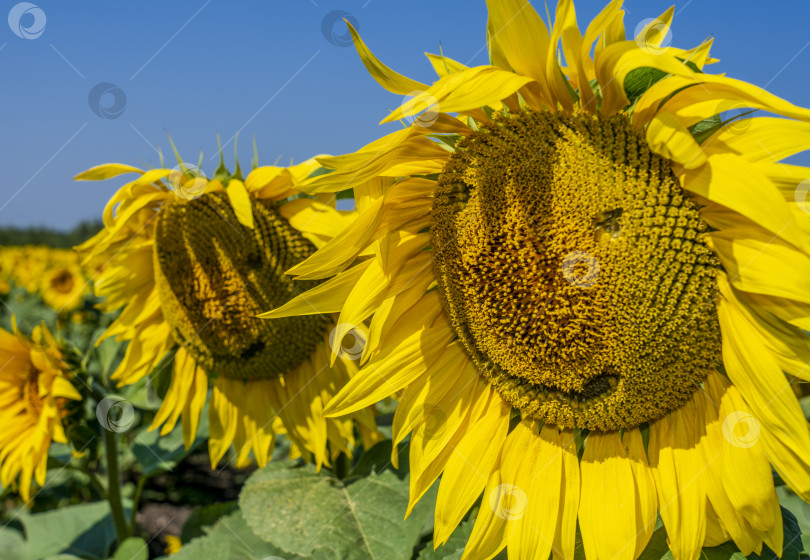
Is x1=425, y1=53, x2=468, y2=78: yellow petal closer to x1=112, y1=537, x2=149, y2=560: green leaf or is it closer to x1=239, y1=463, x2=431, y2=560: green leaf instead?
x1=239, y1=463, x2=431, y2=560: green leaf

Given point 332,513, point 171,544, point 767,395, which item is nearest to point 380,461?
point 332,513

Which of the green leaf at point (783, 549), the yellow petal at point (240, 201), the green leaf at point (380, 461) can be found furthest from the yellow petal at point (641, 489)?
the yellow petal at point (240, 201)

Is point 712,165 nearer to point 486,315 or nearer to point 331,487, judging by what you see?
point 486,315

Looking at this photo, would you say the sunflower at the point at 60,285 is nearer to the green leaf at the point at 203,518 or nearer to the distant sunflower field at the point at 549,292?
the green leaf at the point at 203,518

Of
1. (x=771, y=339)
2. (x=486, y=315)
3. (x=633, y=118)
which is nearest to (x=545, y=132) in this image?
(x=633, y=118)

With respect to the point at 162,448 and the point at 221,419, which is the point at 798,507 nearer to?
the point at 221,419
